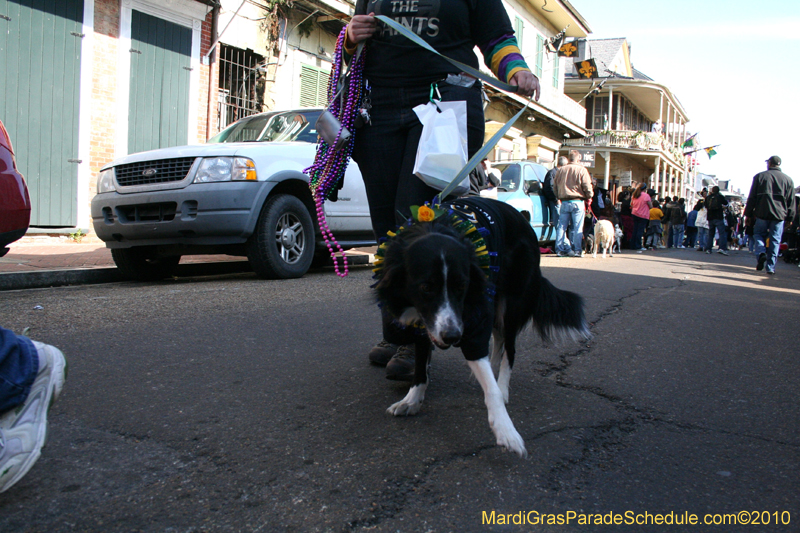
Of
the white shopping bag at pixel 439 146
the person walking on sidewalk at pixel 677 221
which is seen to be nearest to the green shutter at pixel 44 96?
the white shopping bag at pixel 439 146

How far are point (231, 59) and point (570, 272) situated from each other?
842cm

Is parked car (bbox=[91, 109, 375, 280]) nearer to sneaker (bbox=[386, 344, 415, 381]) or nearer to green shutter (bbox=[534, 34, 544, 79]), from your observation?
sneaker (bbox=[386, 344, 415, 381])

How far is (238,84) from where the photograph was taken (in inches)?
508

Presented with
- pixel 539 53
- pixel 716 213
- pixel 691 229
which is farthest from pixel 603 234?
pixel 539 53

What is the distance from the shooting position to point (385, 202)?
9.62 ft

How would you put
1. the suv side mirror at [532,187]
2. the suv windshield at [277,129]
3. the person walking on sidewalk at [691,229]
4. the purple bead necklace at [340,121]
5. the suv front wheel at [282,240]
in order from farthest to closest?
the person walking on sidewalk at [691,229] → the suv side mirror at [532,187] → the suv windshield at [277,129] → the suv front wheel at [282,240] → the purple bead necklace at [340,121]

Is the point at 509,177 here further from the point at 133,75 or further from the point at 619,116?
the point at 619,116

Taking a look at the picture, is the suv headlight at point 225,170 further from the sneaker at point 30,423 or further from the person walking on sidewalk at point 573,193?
the person walking on sidewalk at point 573,193

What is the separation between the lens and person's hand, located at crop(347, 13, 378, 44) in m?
2.72

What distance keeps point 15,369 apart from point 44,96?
9.44 m

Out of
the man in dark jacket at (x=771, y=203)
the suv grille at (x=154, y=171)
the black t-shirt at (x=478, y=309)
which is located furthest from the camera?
the man in dark jacket at (x=771, y=203)

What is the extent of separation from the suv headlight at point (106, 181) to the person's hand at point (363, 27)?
417 cm

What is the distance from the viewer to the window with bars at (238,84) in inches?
494

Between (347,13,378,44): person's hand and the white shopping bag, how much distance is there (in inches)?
15.6
